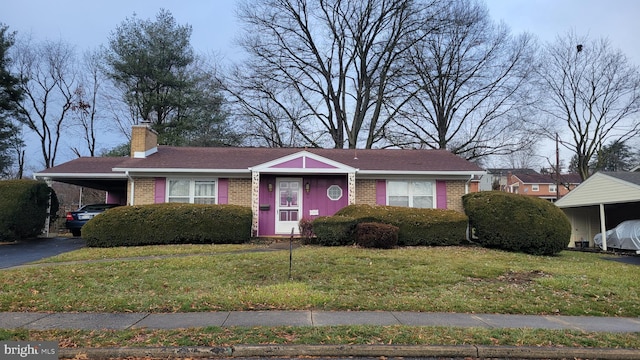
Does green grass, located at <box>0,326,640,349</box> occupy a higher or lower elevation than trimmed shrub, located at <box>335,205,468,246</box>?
lower

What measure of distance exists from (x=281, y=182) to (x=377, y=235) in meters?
5.40

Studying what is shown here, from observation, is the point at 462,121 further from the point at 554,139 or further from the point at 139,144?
the point at 139,144

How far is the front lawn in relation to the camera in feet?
21.9

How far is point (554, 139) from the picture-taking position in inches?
1305

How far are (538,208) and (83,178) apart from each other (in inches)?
711

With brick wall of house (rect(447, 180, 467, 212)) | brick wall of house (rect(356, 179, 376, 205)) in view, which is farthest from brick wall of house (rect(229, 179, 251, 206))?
brick wall of house (rect(447, 180, 467, 212))

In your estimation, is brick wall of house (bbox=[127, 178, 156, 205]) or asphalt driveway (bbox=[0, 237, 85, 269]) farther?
brick wall of house (bbox=[127, 178, 156, 205])

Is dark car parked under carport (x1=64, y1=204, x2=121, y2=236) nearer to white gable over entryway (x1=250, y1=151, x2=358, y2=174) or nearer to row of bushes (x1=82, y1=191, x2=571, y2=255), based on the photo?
row of bushes (x1=82, y1=191, x2=571, y2=255)

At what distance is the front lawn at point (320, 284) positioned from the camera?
6.69m

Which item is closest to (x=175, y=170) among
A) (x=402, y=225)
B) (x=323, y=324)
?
(x=402, y=225)

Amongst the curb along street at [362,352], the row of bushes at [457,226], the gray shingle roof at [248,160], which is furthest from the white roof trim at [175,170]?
the curb along street at [362,352]

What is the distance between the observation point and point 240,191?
1623 centimetres

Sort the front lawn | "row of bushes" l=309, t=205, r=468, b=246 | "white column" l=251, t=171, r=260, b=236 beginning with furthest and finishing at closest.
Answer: "white column" l=251, t=171, r=260, b=236 < "row of bushes" l=309, t=205, r=468, b=246 < the front lawn

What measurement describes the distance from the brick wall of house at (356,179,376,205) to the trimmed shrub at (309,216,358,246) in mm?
3266
